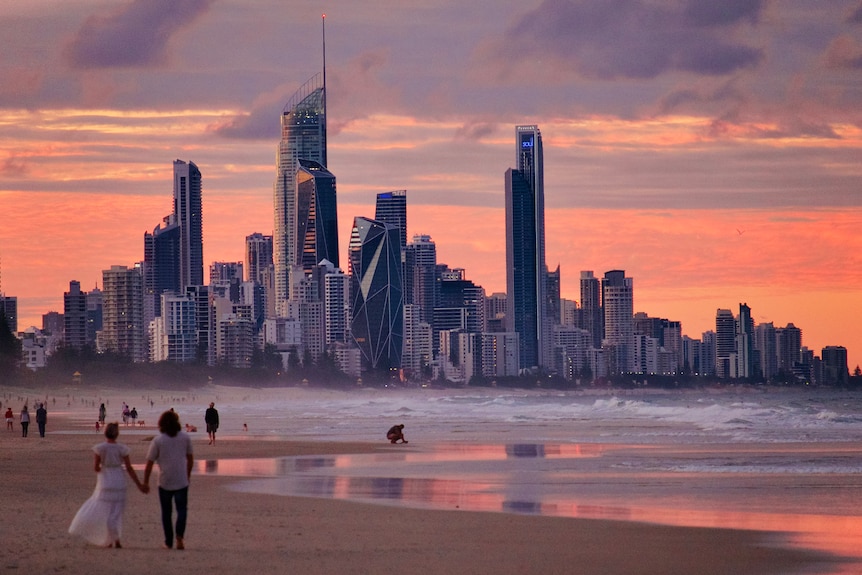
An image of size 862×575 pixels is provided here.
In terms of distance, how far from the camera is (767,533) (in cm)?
1927

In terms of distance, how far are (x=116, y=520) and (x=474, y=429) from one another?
155ft

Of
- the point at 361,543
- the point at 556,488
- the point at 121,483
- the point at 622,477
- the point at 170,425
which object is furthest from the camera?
the point at 622,477

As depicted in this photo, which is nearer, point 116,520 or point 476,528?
point 116,520

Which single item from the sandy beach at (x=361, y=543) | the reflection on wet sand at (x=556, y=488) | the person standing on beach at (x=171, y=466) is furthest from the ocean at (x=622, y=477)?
the person standing on beach at (x=171, y=466)

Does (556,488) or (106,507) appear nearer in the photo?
(106,507)

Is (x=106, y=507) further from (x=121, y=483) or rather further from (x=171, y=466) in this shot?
(x=171, y=466)

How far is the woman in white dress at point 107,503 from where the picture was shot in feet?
48.9

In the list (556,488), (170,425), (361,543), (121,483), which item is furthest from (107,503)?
(556,488)

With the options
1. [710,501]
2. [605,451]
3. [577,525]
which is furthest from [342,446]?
[577,525]

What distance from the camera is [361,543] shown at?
672 inches

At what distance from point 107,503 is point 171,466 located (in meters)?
0.85

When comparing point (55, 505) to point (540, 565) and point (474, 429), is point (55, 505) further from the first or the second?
point (474, 429)

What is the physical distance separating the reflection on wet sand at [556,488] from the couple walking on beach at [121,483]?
331 inches

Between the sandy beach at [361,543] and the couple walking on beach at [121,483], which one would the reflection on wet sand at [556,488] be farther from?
the couple walking on beach at [121,483]
